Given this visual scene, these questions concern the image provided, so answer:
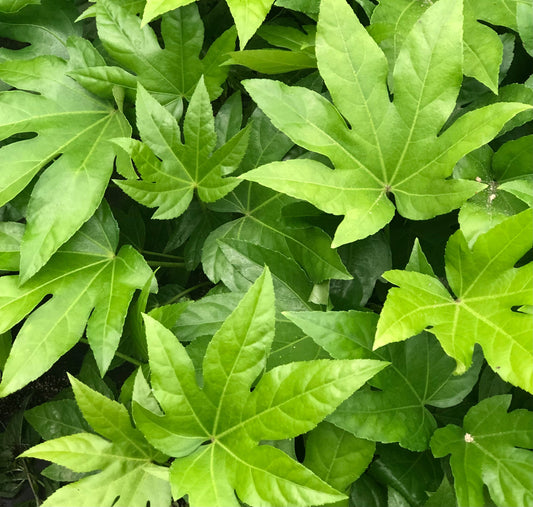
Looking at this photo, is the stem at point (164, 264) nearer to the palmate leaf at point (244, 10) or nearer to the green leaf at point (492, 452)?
the palmate leaf at point (244, 10)

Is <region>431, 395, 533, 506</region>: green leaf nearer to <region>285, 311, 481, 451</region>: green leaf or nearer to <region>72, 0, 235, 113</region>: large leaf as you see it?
<region>285, 311, 481, 451</region>: green leaf

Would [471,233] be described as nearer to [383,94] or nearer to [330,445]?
[383,94]

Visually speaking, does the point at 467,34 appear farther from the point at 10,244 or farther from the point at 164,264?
the point at 10,244

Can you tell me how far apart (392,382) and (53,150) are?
2.06 ft

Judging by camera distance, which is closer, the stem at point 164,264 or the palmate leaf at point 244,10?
the palmate leaf at point 244,10

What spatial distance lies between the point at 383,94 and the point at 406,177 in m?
0.11

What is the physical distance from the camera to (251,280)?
85 centimetres

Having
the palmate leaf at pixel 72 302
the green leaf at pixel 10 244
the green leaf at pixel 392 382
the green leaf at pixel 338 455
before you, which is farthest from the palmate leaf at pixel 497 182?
the green leaf at pixel 10 244

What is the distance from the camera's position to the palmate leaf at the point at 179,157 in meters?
0.83

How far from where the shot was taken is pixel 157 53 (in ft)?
3.01

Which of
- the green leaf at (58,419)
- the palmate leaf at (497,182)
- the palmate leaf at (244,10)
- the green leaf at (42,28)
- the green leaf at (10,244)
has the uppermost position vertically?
the palmate leaf at (244,10)

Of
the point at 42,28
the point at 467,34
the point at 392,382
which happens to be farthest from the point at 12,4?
the point at 392,382

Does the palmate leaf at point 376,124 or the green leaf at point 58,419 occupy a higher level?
the palmate leaf at point 376,124

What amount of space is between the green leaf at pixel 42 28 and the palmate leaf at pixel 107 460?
60cm
